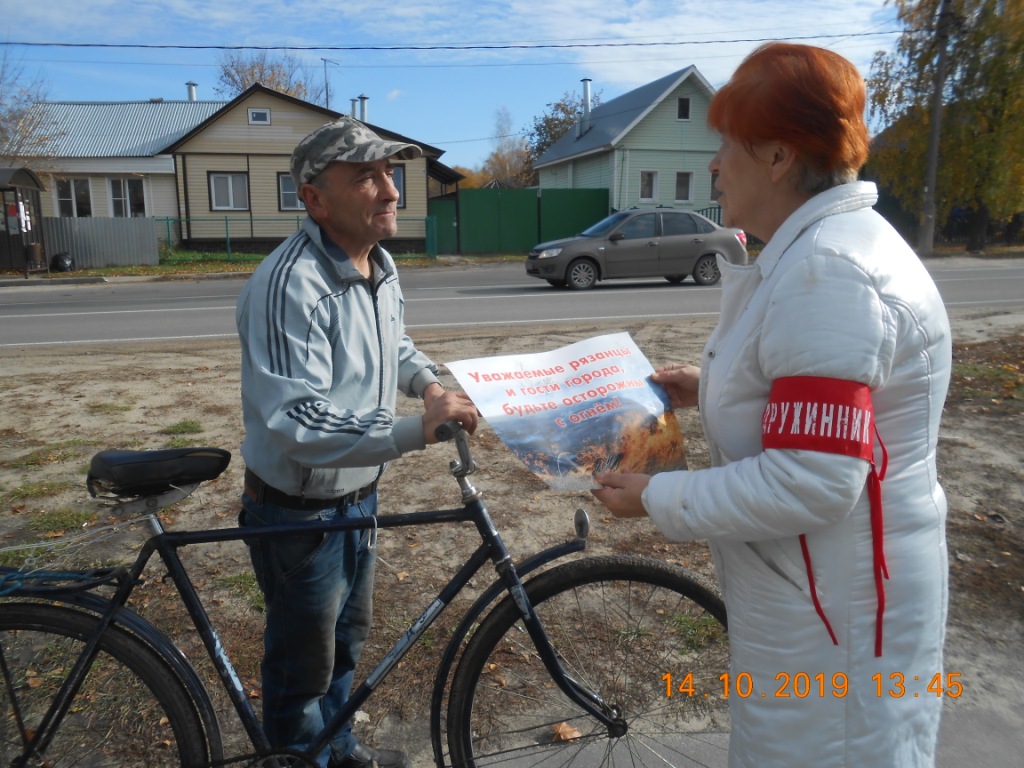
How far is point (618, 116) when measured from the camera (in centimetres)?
3859

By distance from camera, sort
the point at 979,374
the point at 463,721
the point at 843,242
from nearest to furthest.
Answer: the point at 843,242 < the point at 463,721 < the point at 979,374

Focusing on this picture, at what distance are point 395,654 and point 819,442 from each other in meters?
1.45

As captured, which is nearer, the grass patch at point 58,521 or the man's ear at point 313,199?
the man's ear at point 313,199

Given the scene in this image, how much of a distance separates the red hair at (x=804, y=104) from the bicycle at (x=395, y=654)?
106 cm

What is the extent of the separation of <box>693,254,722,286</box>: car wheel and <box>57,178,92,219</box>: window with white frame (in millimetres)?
29092

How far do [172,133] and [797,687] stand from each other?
41.9 meters

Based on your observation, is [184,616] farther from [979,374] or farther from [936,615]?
[979,374]

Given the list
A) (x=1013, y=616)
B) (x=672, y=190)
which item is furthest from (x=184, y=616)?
(x=672, y=190)

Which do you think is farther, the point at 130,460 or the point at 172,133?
the point at 172,133

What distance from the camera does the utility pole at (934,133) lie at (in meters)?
25.2

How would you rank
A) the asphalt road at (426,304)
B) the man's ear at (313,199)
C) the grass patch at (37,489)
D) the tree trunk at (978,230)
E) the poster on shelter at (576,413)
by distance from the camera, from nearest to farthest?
the poster on shelter at (576,413) → the man's ear at (313,199) → the grass patch at (37,489) → the asphalt road at (426,304) → the tree trunk at (978,230)

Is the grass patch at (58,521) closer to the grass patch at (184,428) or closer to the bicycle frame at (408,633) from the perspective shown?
the grass patch at (184,428)

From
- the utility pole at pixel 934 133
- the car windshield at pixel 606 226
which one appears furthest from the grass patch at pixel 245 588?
the utility pole at pixel 934 133

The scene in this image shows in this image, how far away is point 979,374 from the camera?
770 centimetres
